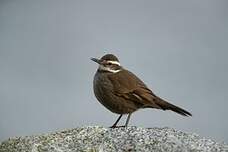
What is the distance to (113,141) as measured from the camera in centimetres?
1052

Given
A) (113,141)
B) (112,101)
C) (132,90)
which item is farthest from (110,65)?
(113,141)

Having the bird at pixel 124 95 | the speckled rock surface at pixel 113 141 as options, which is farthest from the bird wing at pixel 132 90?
the speckled rock surface at pixel 113 141

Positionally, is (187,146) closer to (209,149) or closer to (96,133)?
(209,149)

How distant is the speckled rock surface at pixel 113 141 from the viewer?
1031 centimetres

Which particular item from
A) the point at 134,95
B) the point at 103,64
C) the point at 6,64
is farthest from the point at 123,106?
the point at 6,64

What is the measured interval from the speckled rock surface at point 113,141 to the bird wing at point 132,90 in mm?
1368

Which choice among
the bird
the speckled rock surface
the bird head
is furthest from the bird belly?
the speckled rock surface

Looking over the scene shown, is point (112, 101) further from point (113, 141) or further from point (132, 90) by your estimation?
point (113, 141)

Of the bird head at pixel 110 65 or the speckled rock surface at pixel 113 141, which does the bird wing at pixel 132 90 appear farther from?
the speckled rock surface at pixel 113 141

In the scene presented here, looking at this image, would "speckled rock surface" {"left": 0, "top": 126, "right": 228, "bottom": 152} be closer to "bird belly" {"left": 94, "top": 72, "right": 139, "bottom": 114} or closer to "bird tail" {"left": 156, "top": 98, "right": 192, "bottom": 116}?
"bird tail" {"left": 156, "top": 98, "right": 192, "bottom": 116}

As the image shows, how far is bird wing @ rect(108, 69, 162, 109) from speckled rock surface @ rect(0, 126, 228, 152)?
1368 millimetres

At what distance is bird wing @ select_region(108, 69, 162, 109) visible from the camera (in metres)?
12.3

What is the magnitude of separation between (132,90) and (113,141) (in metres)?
2.09

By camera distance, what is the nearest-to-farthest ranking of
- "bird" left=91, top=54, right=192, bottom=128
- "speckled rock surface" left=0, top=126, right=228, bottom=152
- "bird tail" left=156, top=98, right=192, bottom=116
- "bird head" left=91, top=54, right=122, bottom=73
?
"speckled rock surface" left=0, top=126, right=228, bottom=152
"bird tail" left=156, top=98, right=192, bottom=116
"bird" left=91, top=54, right=192, bottom=128
"bird head" left=91, top=54, right=122, bottom=73
